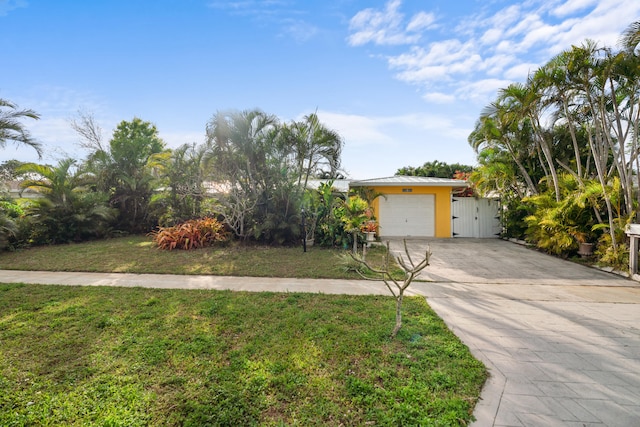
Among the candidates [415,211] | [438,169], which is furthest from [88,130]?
[438,169]

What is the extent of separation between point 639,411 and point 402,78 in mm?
8473

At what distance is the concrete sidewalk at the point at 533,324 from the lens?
230cm

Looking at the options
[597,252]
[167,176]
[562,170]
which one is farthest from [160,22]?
[562,170]

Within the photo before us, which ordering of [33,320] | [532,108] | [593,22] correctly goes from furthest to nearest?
[532,108] → [593,22] → [33,320]

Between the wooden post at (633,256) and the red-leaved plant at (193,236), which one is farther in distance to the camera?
the red-leaved plant at (193,236)

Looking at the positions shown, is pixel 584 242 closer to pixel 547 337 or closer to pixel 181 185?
pixel 547 337

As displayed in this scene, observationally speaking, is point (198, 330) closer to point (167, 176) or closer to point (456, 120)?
point (167, 176)

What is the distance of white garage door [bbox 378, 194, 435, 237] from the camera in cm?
1302

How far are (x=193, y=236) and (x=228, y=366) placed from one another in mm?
7324

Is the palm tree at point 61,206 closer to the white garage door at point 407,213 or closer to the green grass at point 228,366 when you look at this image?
the green grass at point 228,366

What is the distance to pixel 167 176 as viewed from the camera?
11.4 metres

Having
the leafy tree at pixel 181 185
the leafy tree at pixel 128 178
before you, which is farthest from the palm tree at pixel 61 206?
the leafy tree at pixel 181 185

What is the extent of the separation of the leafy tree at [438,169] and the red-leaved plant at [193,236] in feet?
72.8

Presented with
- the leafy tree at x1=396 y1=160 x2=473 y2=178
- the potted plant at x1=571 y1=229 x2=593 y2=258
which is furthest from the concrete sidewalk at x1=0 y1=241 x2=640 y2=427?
the leafy tree at x1=396 y1=160 x2=473 y2=178
